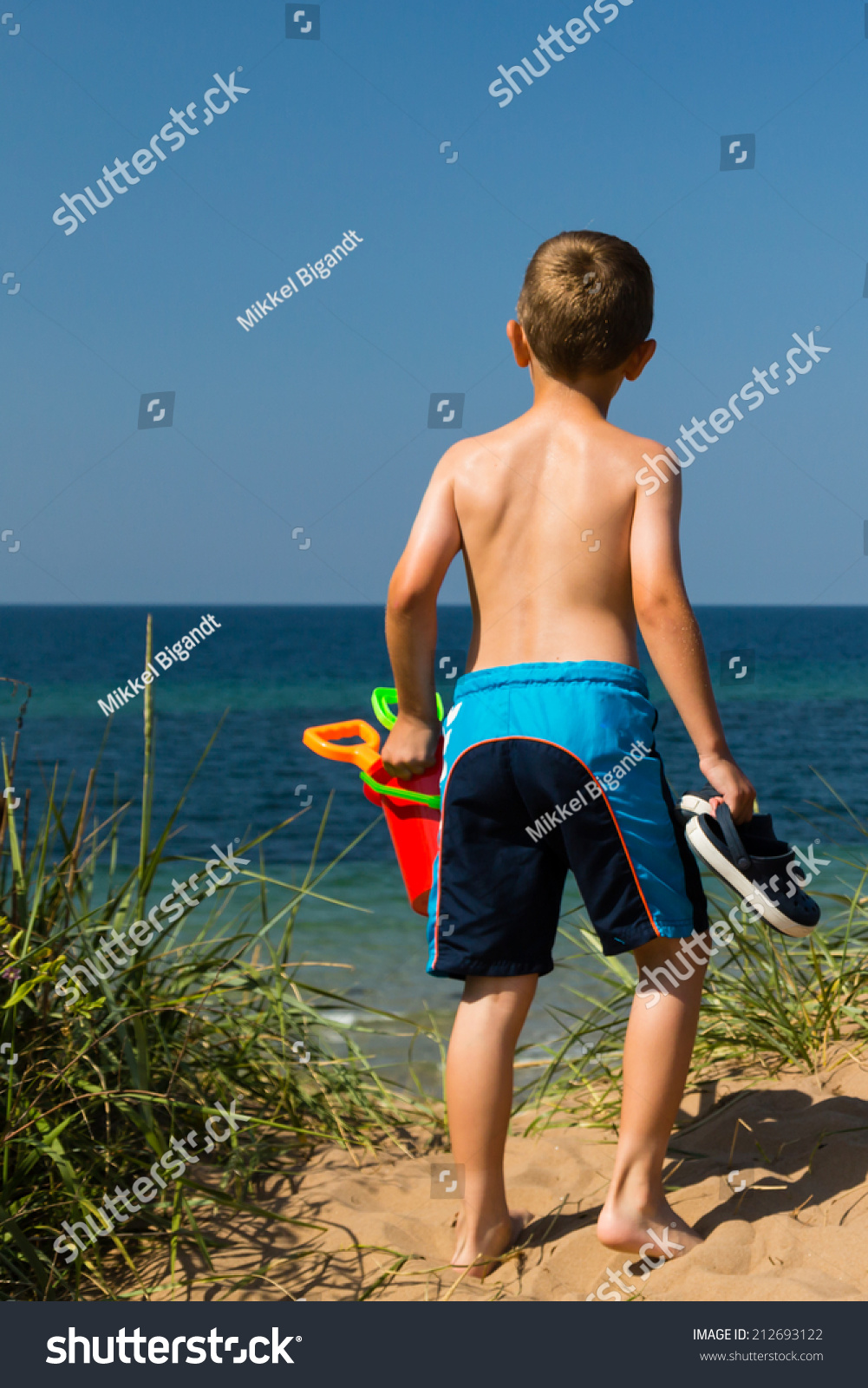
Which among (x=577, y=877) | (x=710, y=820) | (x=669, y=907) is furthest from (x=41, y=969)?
(x=710, y=820)

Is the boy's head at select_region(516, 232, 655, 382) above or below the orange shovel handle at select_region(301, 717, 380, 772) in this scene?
above

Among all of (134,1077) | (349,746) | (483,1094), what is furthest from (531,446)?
(134,1077)

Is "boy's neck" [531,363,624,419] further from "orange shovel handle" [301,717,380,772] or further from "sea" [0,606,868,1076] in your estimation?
"orange shovel handle" [301,717,380,772]

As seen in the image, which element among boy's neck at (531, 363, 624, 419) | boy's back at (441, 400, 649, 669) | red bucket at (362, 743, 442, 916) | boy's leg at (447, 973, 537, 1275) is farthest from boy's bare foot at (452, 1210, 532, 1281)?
boy's neck at (531, 363, 624, 419)

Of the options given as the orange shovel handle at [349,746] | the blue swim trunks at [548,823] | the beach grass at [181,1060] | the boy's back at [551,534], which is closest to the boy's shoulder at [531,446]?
the boy's back at [551,534]

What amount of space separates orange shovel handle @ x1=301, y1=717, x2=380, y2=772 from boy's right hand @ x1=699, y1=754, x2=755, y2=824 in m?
0.63

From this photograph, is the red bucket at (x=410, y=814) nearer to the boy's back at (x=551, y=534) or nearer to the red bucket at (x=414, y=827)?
the red bucket at (x=414, y=827)

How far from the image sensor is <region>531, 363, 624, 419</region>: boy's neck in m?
1.93

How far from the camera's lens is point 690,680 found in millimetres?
1798

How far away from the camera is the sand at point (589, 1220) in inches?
68.8

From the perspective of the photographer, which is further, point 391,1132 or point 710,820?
point 391,1132

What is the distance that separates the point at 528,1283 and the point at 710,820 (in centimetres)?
86

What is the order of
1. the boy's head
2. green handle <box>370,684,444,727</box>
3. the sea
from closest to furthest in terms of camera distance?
1. the boy's head
2. green handle <box>370,684,444,727</box>
3. the sea

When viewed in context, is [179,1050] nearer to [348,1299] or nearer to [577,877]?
[348,1299]
